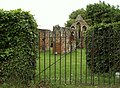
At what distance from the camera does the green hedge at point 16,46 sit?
30.7 feet

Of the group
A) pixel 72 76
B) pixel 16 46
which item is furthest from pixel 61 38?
pixel 16 46

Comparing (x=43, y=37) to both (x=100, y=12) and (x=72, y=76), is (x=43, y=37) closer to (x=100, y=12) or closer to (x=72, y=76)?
(x=72, y=76)

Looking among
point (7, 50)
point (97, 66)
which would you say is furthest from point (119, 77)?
point (7, 50)

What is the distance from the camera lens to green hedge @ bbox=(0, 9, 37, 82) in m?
9.35

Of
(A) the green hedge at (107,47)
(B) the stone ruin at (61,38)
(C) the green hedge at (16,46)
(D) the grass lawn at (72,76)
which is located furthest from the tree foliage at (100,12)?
(C) the green hedge at (16,46)

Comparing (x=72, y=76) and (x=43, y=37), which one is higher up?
(x=43, y=37)

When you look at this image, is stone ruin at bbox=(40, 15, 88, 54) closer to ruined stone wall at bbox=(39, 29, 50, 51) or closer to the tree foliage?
ruined stone wall at bbox=(39, 29, 50, 51)

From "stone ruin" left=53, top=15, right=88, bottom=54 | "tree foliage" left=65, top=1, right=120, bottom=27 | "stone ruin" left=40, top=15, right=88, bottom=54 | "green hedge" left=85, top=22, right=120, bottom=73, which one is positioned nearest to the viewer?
"stone ruin" left=40, top=15, right=88, bottom=54

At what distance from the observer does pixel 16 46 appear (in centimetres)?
949

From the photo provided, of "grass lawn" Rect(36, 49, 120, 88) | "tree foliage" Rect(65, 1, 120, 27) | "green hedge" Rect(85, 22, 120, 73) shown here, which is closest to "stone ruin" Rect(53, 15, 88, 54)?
"grass lawn" Rect(36, 49, 120, 88)

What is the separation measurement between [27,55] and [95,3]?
23.6 m

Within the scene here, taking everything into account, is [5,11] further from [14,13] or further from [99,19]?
[99,19]

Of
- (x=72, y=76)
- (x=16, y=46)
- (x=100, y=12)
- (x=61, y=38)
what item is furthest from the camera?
(x=100, y=12)

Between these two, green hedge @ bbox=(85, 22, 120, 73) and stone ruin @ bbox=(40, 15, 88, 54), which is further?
green hedge @ bbox=(85, 22, 120, 73)
